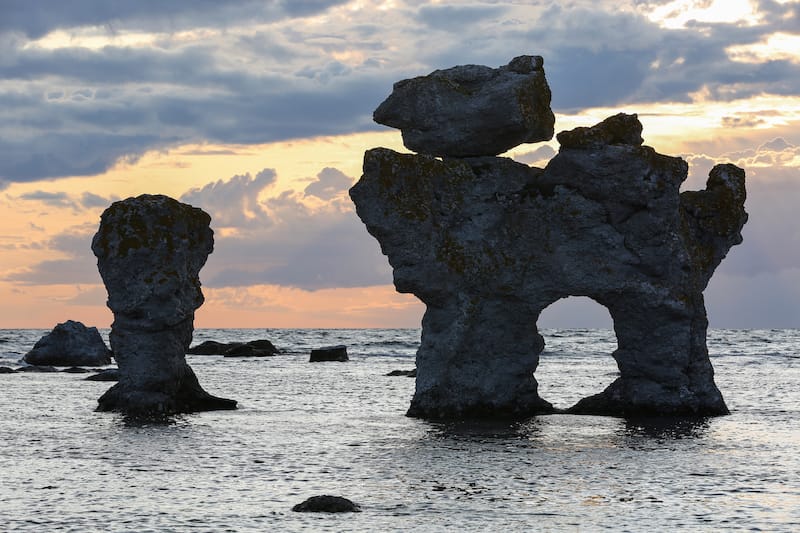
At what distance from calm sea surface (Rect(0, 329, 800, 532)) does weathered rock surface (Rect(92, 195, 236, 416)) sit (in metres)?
1.75

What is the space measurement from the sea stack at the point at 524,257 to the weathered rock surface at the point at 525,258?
3 centimetres

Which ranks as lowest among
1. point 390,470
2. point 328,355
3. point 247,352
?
point 390,470

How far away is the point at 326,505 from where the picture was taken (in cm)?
2077

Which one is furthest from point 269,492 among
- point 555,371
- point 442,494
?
point 555,371

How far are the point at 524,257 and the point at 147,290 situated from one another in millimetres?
13545

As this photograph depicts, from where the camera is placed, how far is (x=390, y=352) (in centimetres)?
11306

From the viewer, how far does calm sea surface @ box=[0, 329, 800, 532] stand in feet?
66.1

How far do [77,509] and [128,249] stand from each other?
67.8 feet

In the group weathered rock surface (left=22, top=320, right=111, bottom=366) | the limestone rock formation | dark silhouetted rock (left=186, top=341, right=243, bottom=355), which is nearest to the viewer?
weathered rock surface (left=22, top=320, right=111, bottom=366)

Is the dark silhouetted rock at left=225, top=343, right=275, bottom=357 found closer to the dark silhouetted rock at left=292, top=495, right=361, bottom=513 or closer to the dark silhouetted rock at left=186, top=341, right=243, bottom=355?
the dark silhouetted rock at left=186, top=341, right=243, bottom=355

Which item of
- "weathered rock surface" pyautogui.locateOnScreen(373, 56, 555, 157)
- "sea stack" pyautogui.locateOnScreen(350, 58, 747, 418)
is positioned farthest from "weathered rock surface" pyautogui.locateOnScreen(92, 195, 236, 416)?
"weathered rock surface" pyautogui.locateOnScreen(373, 56, 555, 157)

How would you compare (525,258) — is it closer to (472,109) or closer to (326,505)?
(472,109)

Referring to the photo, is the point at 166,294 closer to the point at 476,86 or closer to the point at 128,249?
the point at 128,249

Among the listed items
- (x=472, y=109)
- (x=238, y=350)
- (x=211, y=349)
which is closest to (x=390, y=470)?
(x=472, y=109)
